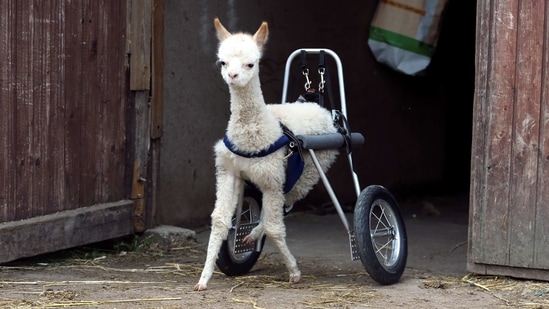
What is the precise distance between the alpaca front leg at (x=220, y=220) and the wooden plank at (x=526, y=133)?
1645 millimetres

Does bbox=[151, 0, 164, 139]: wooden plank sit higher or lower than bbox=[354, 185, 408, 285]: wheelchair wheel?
higher

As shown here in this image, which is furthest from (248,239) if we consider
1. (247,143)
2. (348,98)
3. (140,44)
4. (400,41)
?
(400,41)

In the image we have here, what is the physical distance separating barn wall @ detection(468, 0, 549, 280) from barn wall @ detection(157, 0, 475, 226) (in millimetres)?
2612

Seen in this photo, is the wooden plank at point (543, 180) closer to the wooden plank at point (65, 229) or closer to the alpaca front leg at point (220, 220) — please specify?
the alpaca front leg at point (220, 220)

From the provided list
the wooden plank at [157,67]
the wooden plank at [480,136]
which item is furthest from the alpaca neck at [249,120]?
the wooden plank at [157,67]

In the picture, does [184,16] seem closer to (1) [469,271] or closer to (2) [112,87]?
(2) [112,87]

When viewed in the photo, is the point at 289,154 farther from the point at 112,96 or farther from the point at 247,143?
the point at 112,96

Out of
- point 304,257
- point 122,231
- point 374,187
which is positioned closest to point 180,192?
point 122,231

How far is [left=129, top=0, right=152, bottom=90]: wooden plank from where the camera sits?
6848mm

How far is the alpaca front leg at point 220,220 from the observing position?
17.2 feet

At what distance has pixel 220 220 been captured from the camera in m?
5.24

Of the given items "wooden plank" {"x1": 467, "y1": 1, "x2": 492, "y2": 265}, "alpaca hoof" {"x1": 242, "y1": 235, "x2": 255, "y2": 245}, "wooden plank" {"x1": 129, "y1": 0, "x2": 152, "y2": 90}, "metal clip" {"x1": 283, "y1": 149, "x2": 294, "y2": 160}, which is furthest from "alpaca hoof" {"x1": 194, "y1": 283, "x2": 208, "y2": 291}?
"wooden plank" {"x1": 129, "y1": 0, "x2": 152, "y2": 90}

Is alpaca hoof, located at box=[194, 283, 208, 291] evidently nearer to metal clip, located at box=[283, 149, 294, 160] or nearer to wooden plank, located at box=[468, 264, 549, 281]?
metal clip, located at box=[283, 149, 294, 160]

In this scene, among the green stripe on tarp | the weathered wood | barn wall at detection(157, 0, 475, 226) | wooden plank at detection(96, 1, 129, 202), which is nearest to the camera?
wooden plank at detection(96, 1, 129, 202)
